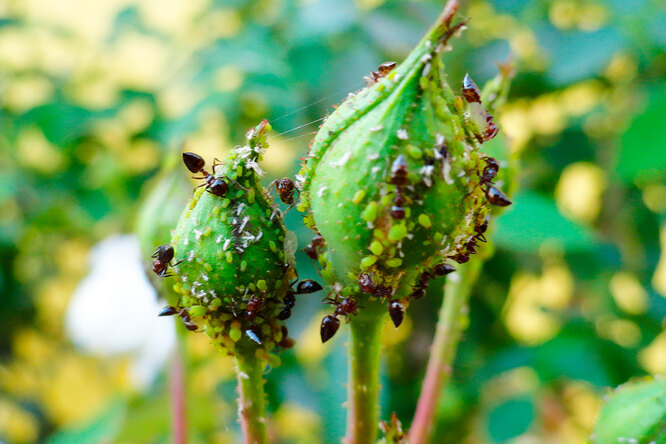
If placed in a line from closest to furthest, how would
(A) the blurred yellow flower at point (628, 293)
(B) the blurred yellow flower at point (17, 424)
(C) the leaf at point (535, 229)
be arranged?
1. (C) the leaf at point (535, 229)
2. (A) the blurred yellow flower at point (628, 293)
3. (B) the blurred yellow flower at point (17, 424)

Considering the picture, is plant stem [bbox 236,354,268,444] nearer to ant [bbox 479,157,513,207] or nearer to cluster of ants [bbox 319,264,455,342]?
cluster of ants [bbox 319,264,455,342]

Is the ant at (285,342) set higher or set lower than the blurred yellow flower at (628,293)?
higher

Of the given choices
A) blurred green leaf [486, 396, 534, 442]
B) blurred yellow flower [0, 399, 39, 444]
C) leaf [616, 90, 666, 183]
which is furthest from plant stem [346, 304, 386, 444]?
blurred yellow flower [0, 399, 39, 444]

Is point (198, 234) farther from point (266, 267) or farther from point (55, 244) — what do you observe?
point (55, 244)

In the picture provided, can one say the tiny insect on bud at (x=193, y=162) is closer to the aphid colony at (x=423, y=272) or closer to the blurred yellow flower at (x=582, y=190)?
the aphid colony at (x=423, y=272)

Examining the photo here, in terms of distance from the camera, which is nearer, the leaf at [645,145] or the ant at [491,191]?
the ant at [491,191]

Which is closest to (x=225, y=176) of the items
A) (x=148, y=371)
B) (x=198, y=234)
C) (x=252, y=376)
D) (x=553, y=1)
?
(x=198, y=234)

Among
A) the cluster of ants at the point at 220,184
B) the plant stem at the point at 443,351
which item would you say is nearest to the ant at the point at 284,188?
the cluster of ants at the point at 220,184

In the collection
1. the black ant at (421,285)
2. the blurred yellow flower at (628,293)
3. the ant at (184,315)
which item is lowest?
the blurred yellow flower at (628,293)
